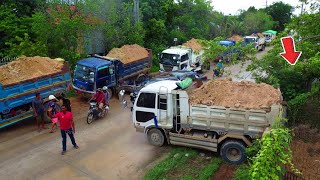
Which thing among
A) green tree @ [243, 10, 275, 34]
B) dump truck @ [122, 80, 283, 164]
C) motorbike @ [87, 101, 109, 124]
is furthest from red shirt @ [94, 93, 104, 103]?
green tree @ [243, 10, 275, 34]

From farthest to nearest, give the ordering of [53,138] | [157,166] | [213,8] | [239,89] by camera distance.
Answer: [213,8]
[53,138]
[239,89]
[157,166]

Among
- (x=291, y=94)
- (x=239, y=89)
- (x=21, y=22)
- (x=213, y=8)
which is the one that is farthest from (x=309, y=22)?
(x=213, y=8)

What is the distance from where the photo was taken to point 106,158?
9.80 meters

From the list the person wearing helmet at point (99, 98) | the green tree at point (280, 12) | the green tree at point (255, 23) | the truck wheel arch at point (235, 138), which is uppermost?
the green tree at point (280, 12)

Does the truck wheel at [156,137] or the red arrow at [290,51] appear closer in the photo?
the red arrow at [290,51]

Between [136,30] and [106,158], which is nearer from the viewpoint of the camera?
[106,158]

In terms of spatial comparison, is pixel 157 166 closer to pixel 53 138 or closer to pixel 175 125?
pixel 175 125

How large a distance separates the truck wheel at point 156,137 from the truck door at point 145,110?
0.34 m

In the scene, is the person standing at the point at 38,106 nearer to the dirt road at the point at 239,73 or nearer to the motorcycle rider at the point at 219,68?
the dirt road at the point at 239,73

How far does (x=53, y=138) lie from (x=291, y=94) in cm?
951

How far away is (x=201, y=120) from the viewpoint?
369 inches

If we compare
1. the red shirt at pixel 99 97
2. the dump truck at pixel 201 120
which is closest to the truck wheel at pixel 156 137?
the dump truck at pixel 201 120

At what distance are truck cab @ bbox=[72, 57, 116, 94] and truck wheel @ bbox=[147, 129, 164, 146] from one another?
5.10 metres

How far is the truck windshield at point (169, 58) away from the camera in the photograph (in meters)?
19.6
